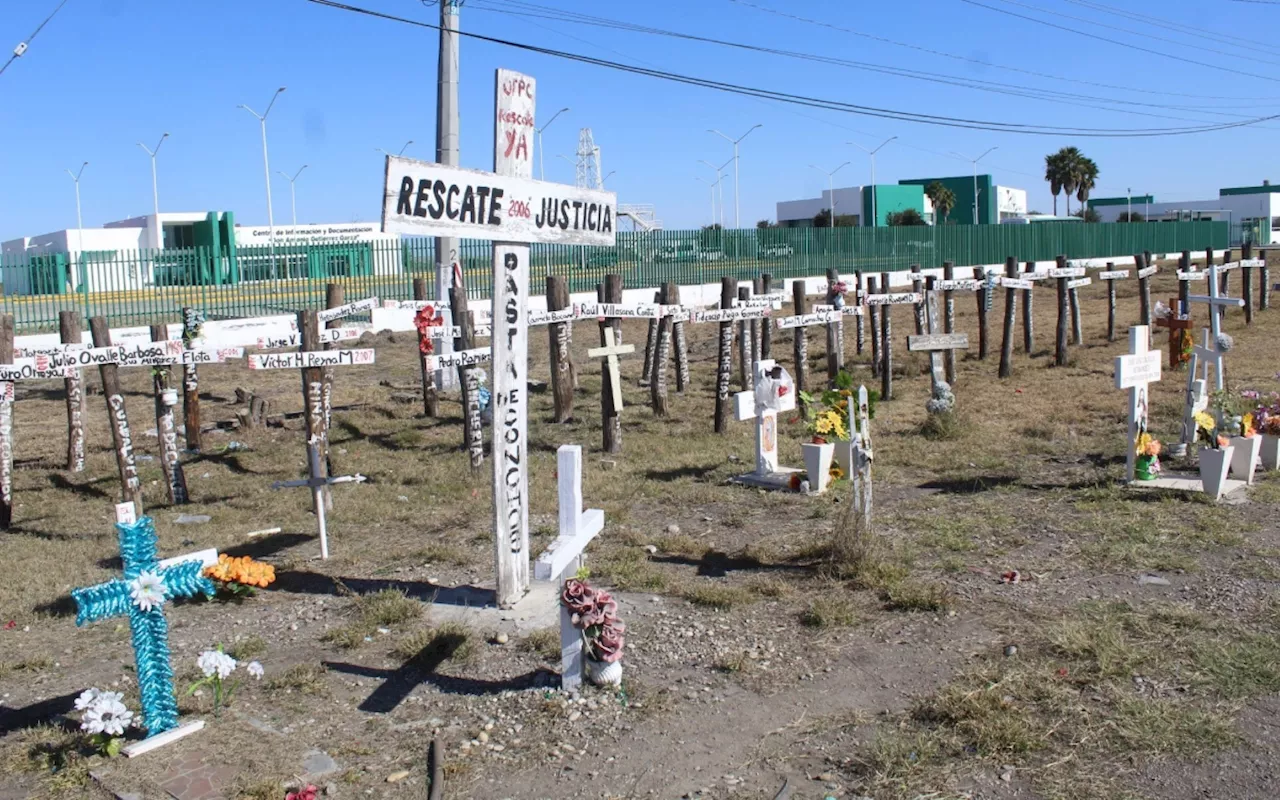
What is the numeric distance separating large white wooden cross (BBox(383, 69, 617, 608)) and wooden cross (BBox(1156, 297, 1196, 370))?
10.1 meters

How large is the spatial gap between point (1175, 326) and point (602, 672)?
474 inches

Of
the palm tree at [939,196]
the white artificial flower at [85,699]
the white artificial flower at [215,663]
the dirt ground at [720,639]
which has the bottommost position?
the dirt ground at [720,639]

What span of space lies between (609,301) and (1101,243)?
149ft

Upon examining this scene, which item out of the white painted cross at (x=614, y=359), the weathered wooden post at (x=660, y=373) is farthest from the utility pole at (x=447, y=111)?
the white painted cross at (x=614, y=359)

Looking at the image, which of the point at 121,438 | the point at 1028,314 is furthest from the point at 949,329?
the point at 121,438

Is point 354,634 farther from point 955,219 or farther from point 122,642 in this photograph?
point 955,219

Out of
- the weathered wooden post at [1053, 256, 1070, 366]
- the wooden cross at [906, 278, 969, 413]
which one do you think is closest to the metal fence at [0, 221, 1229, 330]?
the wooden cross at [906, 278, 969, 413]

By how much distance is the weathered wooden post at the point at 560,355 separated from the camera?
1373 cm

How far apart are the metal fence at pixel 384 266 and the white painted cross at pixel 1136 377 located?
30.9ft

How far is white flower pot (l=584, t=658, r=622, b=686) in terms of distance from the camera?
560 centimetres

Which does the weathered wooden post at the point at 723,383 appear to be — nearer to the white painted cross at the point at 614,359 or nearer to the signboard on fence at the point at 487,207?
the white painted cross at the point at 614,359

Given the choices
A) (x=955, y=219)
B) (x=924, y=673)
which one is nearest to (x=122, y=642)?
(x=924, y=673)

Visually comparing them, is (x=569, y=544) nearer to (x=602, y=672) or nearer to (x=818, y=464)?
(x=602, y=672)

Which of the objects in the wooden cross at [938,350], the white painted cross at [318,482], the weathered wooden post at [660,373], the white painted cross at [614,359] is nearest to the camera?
the white painted cross at [318,482]
